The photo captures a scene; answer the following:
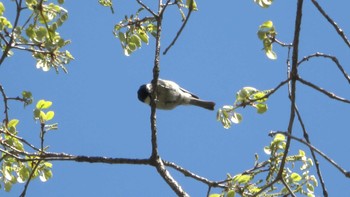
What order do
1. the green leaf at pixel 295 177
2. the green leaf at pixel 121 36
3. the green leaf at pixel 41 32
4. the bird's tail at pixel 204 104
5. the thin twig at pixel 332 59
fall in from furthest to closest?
the bird's tail at pixel 204 104 < the green leaf at pixel 121 36 < the green leaf at pixel 41 32 < the green leaf at pixel 295 177 < the thin twig at pixel 332 59

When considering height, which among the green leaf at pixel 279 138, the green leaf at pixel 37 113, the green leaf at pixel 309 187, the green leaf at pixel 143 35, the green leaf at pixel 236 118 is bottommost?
the green leaf at pixel 309 187

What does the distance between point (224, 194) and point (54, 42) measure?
5.00 feet

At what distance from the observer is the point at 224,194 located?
3512 millimetres

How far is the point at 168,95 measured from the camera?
6.72 meters

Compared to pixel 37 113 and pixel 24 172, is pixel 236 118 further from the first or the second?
pixel 24 172

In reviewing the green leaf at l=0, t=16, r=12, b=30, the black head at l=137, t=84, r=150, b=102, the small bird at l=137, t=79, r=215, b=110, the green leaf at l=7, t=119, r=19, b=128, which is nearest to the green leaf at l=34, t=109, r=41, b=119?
the green leaf at l=7, t=119, r=19, b=128

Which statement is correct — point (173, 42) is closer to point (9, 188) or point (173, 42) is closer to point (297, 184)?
point (297, 184)

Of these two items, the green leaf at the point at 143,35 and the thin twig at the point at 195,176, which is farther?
the green leaf at the point at 143,35

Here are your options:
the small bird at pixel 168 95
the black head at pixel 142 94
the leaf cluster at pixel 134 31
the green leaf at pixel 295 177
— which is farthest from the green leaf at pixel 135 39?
the black head at pixel 142 94

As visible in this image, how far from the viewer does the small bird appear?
667 centimetres

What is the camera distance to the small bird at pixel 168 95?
263 inches

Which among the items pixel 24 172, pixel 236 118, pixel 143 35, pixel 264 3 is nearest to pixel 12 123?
pixel 24 172

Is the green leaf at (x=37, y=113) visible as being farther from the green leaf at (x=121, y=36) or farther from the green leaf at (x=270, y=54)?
the green leaf at (x=270, y=54)

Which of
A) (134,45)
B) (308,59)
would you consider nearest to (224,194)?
(308,59)
